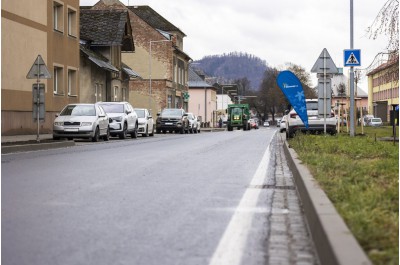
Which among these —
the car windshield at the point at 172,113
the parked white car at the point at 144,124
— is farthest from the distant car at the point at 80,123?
the car windshield at the point at 172,113

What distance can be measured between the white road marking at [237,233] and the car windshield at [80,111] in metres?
17.9

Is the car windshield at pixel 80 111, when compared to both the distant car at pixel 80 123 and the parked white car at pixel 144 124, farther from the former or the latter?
the parked white car at pixel 144 124

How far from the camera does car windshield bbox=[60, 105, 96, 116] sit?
26328 millimetres

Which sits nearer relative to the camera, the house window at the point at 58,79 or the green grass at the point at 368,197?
the green grass at the point at 368,197

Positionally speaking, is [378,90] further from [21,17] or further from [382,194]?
[382,194]

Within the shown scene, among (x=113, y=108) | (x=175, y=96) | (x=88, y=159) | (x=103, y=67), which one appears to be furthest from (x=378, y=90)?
(x=88, y=159)

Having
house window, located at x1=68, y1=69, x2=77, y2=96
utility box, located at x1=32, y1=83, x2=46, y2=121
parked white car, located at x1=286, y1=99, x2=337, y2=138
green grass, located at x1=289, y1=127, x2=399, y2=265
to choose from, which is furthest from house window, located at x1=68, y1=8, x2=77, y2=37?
green grass, located at x1=289, y1=127, x2=399, y2=265

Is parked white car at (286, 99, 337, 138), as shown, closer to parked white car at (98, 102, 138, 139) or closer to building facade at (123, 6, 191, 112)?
parked white car at (98, 102, 138, 139)

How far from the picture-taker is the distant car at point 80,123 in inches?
1002

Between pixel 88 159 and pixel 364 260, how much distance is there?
39.0 feet

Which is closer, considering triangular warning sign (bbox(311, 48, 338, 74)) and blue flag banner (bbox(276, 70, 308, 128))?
blue flag banner (bbox(276, 70, 308, 128))

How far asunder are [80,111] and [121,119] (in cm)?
410

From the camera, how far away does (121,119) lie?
30.4m

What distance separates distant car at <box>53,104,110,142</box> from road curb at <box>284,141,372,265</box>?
1908cm
